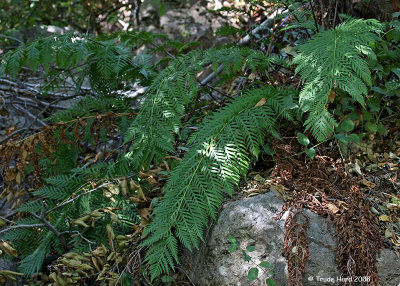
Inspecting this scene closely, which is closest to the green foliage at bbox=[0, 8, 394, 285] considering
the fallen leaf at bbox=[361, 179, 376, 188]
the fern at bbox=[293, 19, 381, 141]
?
the fern at bbox=[293, 19, 381, 141]

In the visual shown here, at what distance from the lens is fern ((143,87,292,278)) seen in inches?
75.7

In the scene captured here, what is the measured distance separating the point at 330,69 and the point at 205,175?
82 cm

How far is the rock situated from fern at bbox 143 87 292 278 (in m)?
0.13

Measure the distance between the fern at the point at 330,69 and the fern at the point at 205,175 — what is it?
10.3 inches

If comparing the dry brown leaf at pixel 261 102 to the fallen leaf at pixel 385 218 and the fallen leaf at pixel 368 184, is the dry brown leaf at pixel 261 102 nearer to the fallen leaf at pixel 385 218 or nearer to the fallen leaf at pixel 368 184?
the fallen leaf at pixel 368 184

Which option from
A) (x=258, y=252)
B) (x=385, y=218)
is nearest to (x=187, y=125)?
(x=258, y=252)

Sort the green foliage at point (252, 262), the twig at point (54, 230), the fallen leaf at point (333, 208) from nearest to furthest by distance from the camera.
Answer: the green foliage at point (252, 262) < the fallen leaf at point (333, 208) < the twig at point (54, 230)

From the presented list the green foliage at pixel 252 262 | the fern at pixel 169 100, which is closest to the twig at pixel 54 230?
the fern at pixel 169 100

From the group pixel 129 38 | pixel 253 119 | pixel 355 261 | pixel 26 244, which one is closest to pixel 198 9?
pixel 129 38

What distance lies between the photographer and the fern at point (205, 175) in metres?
1.92

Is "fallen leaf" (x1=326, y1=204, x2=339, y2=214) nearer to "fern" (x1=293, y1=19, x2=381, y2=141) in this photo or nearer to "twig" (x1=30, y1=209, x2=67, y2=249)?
"fern" (x1=293, y1=19, x2=381, y2=141)

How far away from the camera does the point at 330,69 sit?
1.94m

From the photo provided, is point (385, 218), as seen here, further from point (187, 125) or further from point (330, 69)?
point (187, 125)

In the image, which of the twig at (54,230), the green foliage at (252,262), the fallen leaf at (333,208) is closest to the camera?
the green foliage at (252,262)
